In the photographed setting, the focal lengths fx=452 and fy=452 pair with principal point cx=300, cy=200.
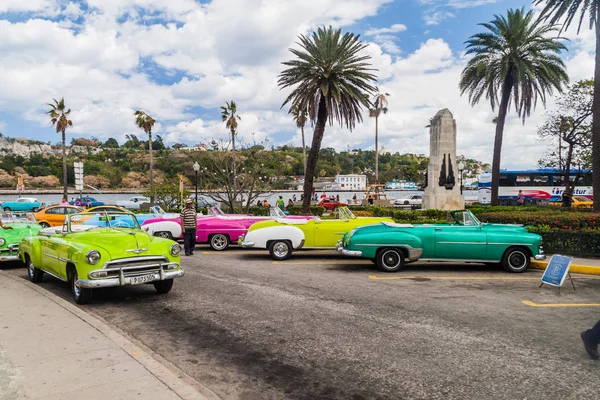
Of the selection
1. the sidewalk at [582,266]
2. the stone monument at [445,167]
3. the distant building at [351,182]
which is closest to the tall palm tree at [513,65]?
the stone monument at [445,167]

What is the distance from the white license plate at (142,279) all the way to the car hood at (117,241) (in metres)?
0.37

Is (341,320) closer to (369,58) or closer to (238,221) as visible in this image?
(238,221)

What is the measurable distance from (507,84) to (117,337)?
30655 millimetres

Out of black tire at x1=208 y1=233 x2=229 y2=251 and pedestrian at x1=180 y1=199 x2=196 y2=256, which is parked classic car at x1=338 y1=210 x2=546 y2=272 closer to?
pedestrian at x1=180 y1=199 x2=196 y2=256

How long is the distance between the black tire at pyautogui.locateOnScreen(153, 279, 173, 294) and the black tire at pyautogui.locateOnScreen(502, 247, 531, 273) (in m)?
7.57

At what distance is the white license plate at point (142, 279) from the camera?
23.9 ft

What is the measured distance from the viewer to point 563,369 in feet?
15.5

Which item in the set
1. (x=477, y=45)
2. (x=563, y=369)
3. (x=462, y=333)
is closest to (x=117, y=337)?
(x=462, y=333)

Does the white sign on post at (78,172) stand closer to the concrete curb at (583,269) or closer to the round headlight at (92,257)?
the round headlight at (92,257)

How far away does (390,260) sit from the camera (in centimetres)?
1059

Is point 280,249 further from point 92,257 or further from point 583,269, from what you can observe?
point 583,269

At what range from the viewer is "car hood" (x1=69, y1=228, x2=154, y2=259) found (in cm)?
731

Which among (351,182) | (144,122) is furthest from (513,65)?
(351,182)

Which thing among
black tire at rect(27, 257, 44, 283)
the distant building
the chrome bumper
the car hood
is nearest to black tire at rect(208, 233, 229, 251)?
black tire at rect(27, 257, 44, 283)
